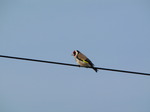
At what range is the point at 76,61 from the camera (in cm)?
1423

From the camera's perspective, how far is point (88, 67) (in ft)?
43.8

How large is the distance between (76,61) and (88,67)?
1032 millimetres

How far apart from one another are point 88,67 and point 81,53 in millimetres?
1359

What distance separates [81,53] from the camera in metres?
14.6

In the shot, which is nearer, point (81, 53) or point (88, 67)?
point (88, 67)

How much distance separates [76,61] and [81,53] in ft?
1.69

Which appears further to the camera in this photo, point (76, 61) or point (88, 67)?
point (76, 61)
